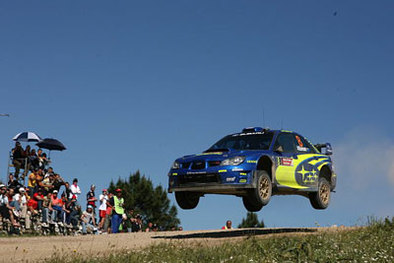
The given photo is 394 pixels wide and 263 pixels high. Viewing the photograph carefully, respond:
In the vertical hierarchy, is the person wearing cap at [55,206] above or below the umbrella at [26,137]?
below

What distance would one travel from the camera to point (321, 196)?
44.6 feet

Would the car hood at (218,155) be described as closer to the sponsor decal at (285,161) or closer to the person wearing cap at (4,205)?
→ the sponsor decal at (285,161)

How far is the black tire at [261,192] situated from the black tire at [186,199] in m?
1.28

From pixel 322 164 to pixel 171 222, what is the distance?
3758 centimetres

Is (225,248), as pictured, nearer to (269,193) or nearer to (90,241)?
(269,193)

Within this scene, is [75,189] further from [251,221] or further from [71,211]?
[251,221]

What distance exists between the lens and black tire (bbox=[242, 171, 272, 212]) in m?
11.3

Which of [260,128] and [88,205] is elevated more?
[260,128]

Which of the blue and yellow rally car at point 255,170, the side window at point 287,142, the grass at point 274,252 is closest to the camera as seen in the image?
the grass at point 274,252

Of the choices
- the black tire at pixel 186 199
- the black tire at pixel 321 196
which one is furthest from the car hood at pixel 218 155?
the black tire at pixel 321 196

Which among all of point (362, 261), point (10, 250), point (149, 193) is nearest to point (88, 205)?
point (10, 250)

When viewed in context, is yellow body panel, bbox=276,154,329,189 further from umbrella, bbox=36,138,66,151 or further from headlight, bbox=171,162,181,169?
umbrella, bbox=36,138,66,151

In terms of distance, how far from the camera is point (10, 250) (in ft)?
39.5

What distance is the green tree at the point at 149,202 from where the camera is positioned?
49953 mm
